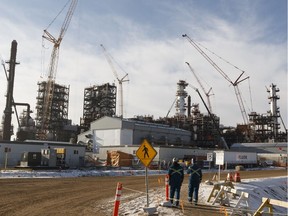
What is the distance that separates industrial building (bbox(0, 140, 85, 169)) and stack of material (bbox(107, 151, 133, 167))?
15.1 ft

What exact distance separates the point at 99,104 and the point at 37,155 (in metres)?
62.3

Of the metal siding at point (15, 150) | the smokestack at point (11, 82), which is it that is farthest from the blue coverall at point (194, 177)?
the smokestack at point (11, 82)

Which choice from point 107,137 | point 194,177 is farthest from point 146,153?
point 107,137

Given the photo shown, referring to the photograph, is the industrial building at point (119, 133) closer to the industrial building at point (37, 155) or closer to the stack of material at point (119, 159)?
the stack of material at point (119, 159)

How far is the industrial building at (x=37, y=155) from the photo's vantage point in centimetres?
4509

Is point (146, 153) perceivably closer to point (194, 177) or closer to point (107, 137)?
point (194, 177)

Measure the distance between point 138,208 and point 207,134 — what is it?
304 ft

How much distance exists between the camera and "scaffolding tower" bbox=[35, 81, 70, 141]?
101625 millimetres

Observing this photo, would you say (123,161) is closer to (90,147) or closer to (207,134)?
(90,147)

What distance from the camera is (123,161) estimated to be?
57.0 metres

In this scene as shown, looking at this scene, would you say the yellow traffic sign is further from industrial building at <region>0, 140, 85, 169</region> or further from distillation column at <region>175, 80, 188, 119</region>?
distillation column at <region>175, 80, 188, 119</region>

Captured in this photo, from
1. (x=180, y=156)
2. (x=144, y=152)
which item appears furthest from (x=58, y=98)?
(x=144, y=152)

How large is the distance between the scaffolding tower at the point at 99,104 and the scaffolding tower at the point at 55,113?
5.86 meters

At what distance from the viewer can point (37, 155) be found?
45.4 meters
